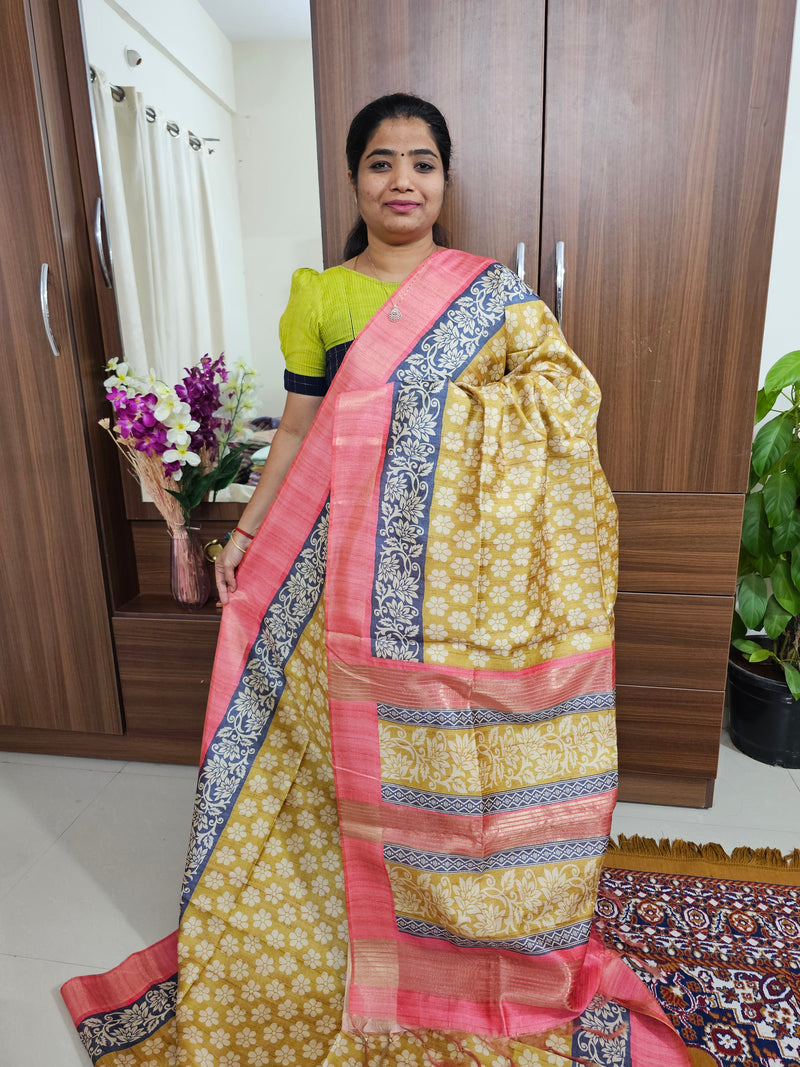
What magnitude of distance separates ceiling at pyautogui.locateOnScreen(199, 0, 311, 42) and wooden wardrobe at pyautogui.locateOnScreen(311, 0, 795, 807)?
8cm

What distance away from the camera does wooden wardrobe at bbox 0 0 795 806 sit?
1.47 meters

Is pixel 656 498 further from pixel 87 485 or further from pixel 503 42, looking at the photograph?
pixel 87 485

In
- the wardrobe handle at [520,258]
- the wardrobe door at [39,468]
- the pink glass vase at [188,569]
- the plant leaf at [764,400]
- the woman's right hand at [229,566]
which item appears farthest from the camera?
the pink glass vase at [188,569]

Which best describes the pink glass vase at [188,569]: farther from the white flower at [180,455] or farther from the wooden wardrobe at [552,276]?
the white flower at [180,455]

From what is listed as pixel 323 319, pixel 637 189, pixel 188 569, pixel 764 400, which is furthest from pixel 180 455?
pixel 764 400

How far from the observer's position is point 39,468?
6.15ft

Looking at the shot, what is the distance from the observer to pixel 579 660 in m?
1.17

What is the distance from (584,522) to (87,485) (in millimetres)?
1269

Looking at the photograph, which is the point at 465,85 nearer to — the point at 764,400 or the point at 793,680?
the point at 764,400

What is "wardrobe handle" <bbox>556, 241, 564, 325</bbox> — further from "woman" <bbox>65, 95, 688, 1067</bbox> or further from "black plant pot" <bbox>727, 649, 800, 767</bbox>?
"black plant pot" <bbox>727, 649, 800, 767</bbox>

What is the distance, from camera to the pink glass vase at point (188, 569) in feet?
6.27

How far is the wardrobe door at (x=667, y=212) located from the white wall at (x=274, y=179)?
0.53m

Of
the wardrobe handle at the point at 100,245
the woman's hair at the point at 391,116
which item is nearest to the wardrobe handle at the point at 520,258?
the woman's hair at the point at 391,116

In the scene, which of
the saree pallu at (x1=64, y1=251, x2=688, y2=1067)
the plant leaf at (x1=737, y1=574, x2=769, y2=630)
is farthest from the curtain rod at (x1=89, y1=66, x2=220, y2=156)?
the plant leaf at (x1=737, y1=574, x2=769, y2=630)
